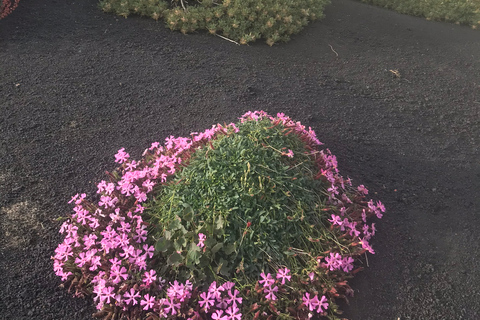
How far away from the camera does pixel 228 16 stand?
186 inches

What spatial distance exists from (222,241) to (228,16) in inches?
143

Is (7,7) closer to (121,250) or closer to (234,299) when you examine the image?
(121,250)

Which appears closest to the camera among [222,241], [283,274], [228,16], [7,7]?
[283,274]

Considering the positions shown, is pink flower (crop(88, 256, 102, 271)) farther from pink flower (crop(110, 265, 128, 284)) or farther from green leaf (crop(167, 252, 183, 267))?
green leaf (crop(167, 252, 183, 267))

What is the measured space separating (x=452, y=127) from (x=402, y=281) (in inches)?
83.9

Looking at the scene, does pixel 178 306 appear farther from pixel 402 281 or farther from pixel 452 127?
pixel 452 127

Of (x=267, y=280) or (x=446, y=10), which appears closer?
(x=267, y=280)

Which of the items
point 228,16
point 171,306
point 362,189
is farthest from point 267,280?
point 228,16

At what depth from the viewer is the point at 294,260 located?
2.04 meters

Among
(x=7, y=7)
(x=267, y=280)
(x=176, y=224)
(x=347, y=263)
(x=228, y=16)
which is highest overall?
(x=7, y=7)

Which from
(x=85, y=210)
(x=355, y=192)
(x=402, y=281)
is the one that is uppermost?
(x=85, y=210)

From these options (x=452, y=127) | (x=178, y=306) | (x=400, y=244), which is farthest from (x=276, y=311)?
(x=452, y=127)

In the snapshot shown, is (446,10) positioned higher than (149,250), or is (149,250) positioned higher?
(446,10)

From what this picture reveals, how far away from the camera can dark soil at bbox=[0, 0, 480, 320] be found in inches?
86.5
